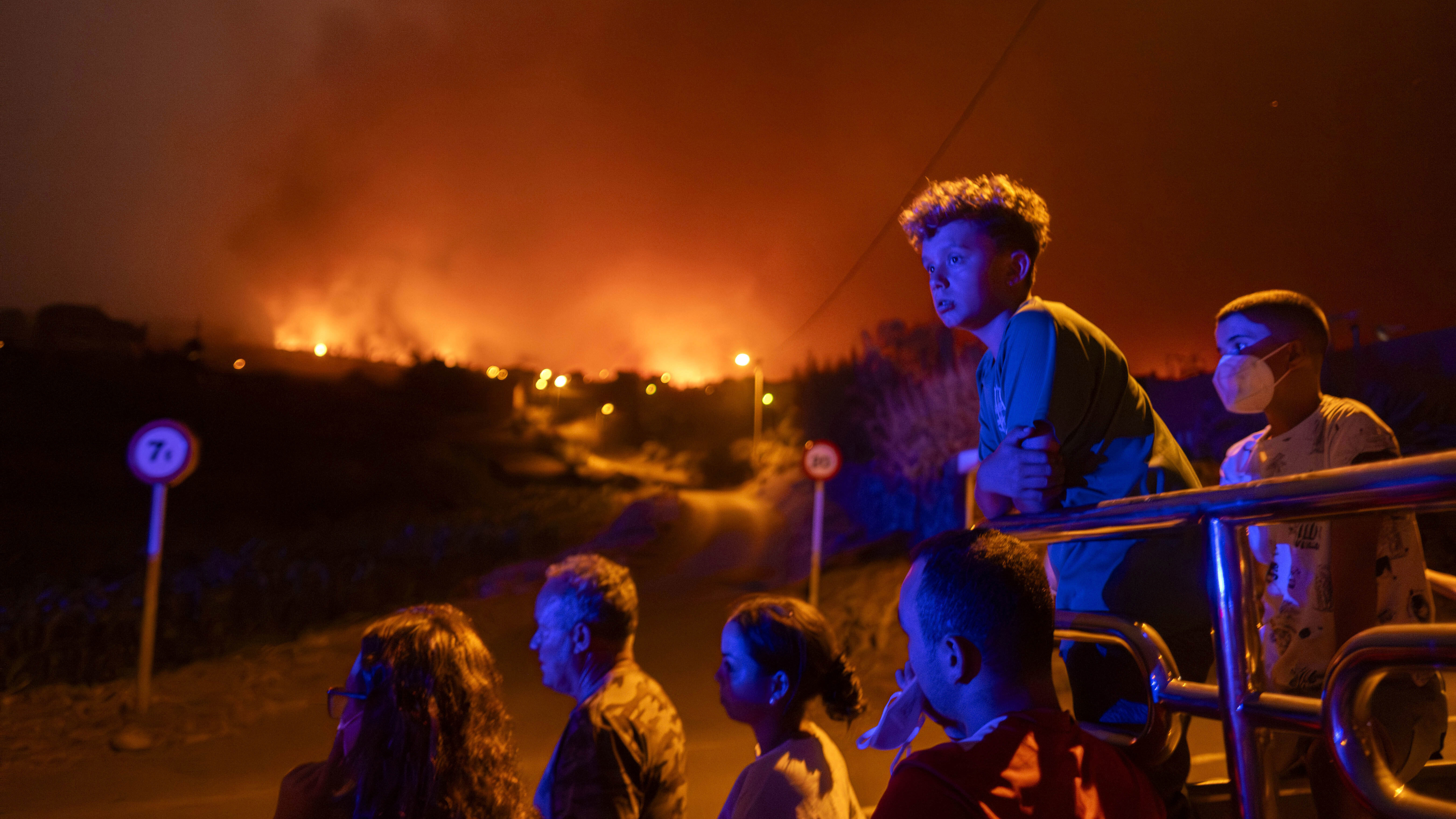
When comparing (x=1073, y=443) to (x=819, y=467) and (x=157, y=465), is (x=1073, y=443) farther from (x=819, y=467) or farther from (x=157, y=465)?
(x=819, y=467)

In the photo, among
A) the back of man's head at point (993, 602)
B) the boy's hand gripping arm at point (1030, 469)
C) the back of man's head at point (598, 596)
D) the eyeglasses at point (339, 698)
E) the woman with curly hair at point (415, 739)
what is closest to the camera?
the back of man's head at point (993, 602)

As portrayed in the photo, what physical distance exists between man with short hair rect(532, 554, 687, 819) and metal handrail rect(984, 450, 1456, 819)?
1654 millimetres

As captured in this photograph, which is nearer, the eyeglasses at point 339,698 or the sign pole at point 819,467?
the eyeglasses at point 339,698

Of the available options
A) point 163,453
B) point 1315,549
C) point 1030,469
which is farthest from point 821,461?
point 1030,469

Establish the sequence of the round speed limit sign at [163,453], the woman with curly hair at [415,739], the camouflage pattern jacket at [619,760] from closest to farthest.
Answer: the woman with curly hair at [415,739], the camouflage pattern jacket at [619,760], the round speed limit sign at [163,453]

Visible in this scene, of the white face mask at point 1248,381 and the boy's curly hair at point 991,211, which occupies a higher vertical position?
the boy's curly hair at point 991,211

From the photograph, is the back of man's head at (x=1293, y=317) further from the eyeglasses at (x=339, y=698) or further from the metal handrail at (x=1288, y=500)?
the eyeglasses at (x=339, y=698)

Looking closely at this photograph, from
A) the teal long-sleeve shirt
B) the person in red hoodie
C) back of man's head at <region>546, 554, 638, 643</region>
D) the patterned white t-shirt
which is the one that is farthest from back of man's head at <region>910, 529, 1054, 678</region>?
back of man's head at <region>546, 554, 638, 643</region>

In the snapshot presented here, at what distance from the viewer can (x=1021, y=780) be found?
1.21 meters

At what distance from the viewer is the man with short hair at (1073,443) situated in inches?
70.2

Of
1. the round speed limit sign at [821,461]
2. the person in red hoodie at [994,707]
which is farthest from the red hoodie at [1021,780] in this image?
the round speed limit sign at [821,461]

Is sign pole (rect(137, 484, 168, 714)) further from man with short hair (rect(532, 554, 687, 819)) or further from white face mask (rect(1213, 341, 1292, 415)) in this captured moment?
white face mask (rect(1213, 341, 1292, 415))

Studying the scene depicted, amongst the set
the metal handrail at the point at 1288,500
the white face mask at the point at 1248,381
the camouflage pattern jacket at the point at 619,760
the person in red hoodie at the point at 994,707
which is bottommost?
the camouflage pattern jacket at the point at 619,760

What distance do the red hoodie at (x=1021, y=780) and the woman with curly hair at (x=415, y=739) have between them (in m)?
1.16
